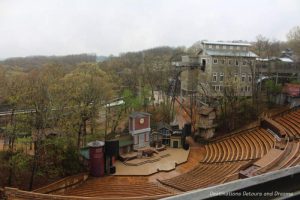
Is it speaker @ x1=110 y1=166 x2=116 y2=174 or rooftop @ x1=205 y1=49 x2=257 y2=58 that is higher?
rooftop @ x1=205 y1=49 x2=257 y2=58

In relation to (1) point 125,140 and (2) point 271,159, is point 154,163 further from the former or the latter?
(2) point 271,159

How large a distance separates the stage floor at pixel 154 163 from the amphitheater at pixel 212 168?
0.54m

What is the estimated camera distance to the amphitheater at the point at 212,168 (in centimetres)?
1533

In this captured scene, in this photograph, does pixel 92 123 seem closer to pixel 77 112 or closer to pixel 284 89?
pixel 77 112

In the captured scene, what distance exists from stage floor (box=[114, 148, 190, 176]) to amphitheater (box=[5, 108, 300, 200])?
1.77ft

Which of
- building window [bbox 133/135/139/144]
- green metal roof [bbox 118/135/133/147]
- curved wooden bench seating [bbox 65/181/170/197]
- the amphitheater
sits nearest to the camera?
the amphitheater

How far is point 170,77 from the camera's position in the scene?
134 feet

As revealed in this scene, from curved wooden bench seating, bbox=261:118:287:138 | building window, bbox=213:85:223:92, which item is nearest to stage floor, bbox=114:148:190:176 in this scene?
curved wooden bench seating, bbox=261:118:287:138

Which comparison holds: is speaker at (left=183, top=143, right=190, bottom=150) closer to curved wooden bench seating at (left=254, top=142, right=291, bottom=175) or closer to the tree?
the tree

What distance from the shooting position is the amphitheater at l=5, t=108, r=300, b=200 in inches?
604

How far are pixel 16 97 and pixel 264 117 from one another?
20540 mm

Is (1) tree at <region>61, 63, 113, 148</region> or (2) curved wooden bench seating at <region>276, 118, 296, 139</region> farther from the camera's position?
(2) curved wooden bench seating at <region>276, 118, 296, 139</region>

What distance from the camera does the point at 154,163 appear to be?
23.0 m

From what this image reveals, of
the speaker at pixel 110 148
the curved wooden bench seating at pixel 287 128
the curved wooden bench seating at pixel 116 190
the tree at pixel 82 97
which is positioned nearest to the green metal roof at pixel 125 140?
the tree at pixel 82 97
